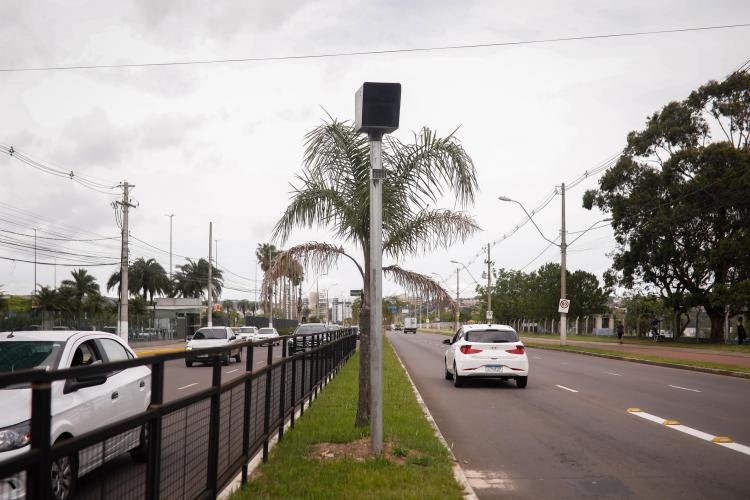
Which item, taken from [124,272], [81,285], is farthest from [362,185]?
[81,285]

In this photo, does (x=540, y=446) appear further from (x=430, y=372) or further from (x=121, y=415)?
(x=430, y=372)

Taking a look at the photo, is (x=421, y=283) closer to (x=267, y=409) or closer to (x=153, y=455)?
(x=267, y=409)

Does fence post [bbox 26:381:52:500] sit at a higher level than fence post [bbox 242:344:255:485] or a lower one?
higher

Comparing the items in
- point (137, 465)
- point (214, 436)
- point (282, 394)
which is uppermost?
point (137, 465)

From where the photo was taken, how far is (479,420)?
1211cm

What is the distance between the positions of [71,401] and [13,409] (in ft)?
2.01

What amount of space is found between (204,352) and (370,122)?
13.5 feet

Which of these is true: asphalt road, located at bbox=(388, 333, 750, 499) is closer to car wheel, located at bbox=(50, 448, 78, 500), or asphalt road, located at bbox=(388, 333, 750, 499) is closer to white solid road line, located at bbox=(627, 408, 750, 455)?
white solid road line, located at bbox=(627, 408, 750, 455)

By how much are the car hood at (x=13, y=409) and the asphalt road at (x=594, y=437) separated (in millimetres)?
4202

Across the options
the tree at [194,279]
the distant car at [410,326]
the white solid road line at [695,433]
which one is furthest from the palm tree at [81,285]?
the white solid road line at [695,433]

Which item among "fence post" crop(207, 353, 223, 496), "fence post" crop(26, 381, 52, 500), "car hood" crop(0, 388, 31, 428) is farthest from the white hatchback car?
"fence post" crop(26, 381, 52, 500)

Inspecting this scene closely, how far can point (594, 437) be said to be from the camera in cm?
1027

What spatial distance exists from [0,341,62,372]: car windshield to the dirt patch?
295cm

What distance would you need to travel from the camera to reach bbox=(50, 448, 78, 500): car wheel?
10.8 feet
